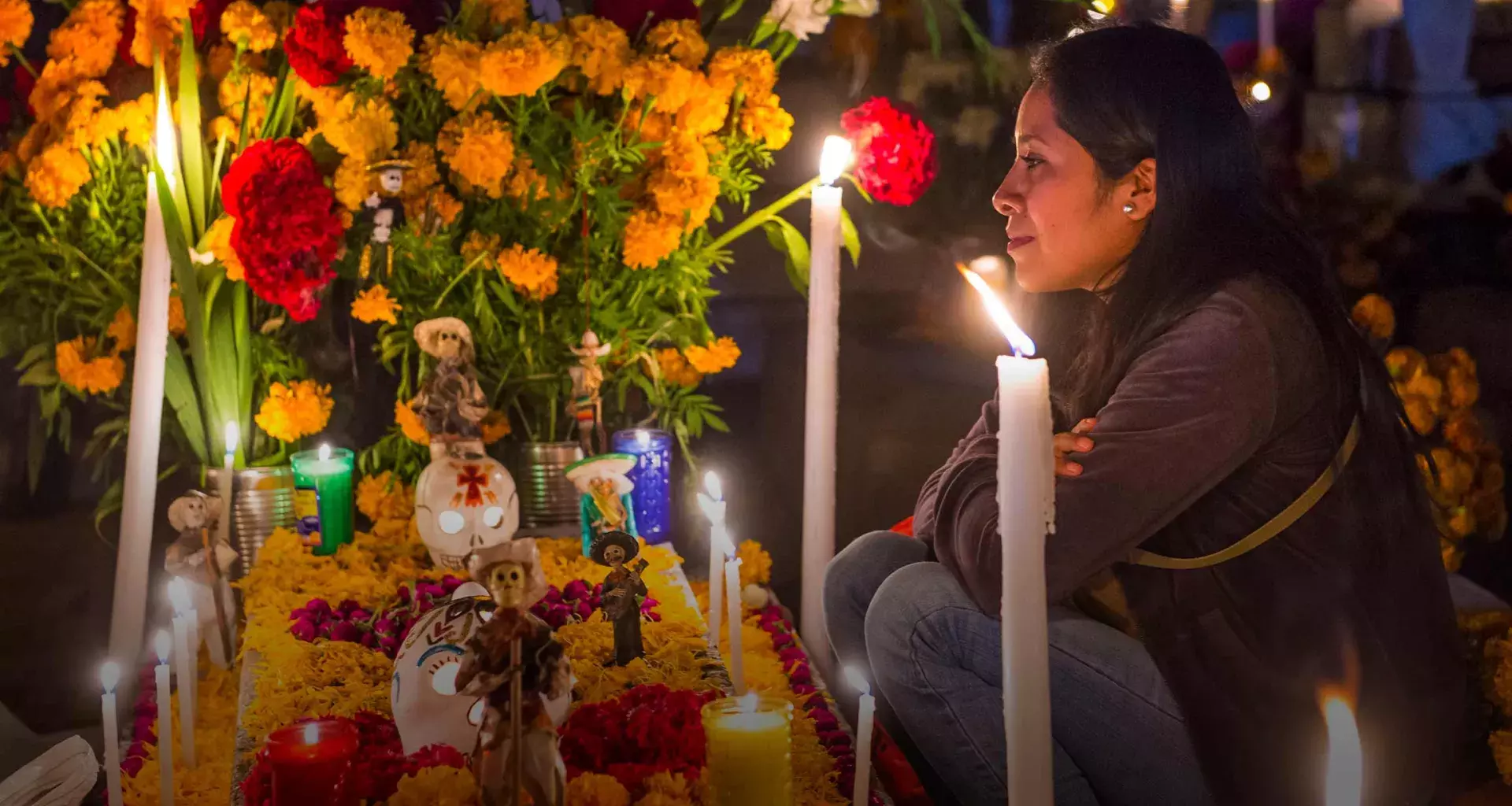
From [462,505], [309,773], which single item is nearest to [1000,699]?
[309,773]

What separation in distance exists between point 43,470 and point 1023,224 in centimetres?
204

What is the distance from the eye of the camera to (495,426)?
8.14ft

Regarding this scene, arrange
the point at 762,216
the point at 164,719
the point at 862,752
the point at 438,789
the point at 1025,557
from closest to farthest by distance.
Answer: the point at 1025,557, the point at 438,789, the point at 862,752, the point at 164,719, the point at 762,216

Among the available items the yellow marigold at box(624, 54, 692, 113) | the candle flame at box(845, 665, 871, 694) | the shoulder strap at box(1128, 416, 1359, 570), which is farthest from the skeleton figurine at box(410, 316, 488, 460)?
the shoulder strap at box(1128, 416, 1359, 570)

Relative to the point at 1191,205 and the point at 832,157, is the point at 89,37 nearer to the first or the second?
the point at 832,157

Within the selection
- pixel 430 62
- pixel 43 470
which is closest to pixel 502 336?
pixel 430 62

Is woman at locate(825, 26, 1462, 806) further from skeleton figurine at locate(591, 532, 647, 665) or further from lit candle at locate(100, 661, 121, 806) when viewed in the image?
lit candle at locate(100, 661, 121, 806)

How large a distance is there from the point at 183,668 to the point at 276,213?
783 mm

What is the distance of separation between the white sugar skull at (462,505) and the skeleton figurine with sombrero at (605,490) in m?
0.12

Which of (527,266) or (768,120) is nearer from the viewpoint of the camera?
(527,266)

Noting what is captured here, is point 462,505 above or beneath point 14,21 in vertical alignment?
beneath

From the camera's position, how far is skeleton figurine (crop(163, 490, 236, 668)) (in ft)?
6.73

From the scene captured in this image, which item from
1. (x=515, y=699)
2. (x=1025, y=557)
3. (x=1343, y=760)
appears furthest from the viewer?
(x=515, y=699)

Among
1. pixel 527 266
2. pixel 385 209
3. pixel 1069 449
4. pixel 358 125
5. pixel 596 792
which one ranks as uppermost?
pixel 358 125
